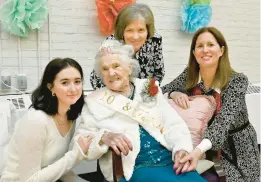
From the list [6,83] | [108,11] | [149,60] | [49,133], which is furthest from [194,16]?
Result: [49,133]

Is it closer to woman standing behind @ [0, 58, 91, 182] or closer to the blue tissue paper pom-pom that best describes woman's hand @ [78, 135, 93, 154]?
woman standing behind @ [0, 58, 91, 182]

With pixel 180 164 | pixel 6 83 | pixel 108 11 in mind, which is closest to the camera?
pixel 180 164

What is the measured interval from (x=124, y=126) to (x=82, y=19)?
1.63 m

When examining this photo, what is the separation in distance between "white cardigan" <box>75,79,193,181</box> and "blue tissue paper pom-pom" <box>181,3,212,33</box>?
1.75 meters

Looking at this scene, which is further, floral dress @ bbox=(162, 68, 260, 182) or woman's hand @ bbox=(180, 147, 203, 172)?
floral dress @ bbox=(162, 68, 260, 182)

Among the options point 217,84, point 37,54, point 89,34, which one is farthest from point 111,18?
point 217,84

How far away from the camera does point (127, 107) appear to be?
198 centimetres

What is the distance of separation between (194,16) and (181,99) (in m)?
1.62

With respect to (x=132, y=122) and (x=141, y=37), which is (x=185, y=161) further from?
(x=141, y=37)

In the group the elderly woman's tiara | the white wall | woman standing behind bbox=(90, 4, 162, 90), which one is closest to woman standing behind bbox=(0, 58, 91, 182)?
the elderly woman's tiara

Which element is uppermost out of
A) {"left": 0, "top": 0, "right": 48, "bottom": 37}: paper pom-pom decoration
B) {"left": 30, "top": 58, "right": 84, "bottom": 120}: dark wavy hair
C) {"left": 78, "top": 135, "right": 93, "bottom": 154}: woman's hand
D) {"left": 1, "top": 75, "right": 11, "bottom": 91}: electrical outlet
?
{"left": 0, "top": 0, "right": 48, "bottom": 37}: paper pom-pom decoration

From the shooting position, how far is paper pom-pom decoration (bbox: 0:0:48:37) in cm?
277

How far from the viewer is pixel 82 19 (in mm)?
3289

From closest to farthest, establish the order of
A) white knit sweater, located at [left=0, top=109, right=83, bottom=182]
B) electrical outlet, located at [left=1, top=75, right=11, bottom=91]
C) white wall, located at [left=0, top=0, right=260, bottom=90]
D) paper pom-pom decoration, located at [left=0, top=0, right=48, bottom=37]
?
white knit sweater, located at [left=0, top=109, right=83, bottom=182] < paper pom-pom decoration, located at [left=0, top=0, right=48, bottom=37] < electrical outlet, located at [left=1, top=75, right=11, bottom=91] < white wall, located at [left=0, top=0, right=260, bottom=90]
